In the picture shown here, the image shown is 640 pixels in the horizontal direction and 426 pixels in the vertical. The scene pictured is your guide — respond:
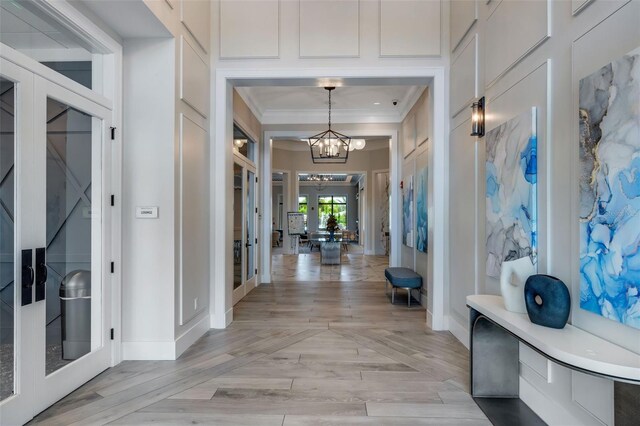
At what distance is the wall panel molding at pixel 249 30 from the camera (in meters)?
Result: 4.00

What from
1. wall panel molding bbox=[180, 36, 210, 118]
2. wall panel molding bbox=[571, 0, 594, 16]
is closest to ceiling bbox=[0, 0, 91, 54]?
wall panel molding bbox=[180, 36, 210, 118]

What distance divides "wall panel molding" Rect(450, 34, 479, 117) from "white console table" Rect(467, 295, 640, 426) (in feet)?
6.98

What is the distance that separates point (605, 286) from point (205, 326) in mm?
3769

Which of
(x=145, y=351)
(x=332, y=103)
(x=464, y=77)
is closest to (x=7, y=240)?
(x=145, y=351)

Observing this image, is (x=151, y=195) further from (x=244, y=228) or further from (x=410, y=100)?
(x=410, y=100)

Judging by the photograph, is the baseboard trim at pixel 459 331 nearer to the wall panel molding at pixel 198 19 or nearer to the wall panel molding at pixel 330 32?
the wall panel molding at pixel 330 32

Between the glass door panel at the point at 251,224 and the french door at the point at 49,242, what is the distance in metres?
3.28

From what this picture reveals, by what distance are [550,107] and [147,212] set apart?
344 centimetres

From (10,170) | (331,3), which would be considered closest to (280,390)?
(10,170)

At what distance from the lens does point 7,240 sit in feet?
6.83

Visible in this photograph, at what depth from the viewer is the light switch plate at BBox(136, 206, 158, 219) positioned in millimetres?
3111

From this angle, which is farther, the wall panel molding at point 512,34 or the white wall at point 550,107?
the wall panel molding at point 512,34

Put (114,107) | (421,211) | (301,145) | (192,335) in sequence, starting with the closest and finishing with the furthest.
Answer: (114,107) → (192,335) → (421,211) → (301,145)

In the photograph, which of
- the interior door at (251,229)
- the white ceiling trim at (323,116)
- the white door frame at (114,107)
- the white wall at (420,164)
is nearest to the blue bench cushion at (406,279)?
the white wall at (420,164)
